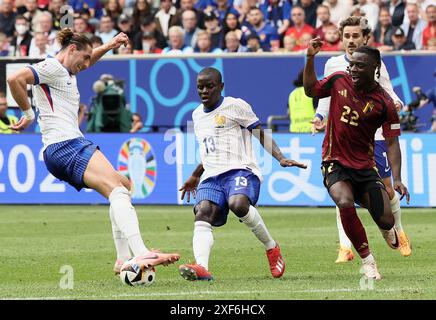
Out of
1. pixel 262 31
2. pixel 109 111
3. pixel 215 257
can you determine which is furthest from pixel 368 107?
pixel 262 31

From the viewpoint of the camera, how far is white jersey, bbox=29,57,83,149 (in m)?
11.1

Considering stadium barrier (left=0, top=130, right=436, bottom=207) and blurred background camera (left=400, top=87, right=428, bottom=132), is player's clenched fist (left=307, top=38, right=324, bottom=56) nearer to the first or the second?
stadium barrier (left=0, top=130, right=436, bottom=207)

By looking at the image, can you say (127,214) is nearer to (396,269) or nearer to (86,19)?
(396,269)

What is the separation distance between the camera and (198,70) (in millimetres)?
23734

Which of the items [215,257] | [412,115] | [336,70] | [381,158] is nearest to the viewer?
[336,70]

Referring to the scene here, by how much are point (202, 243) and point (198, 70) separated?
12.8 m

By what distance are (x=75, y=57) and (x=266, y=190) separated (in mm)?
9774

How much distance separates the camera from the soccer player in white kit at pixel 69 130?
1083cm

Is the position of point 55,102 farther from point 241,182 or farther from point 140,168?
point 140,168

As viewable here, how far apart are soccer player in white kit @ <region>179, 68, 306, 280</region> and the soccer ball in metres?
0.81

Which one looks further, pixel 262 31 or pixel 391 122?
pixel 262 31

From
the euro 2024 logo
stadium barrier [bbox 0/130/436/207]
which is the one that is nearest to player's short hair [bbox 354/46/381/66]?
stadium barrier [bbox 0/130/436/207]
